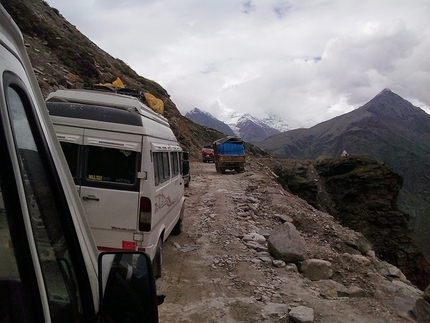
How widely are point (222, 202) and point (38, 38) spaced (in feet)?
58.2

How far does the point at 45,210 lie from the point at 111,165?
3534mm

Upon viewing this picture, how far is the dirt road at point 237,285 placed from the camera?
18.2 feet

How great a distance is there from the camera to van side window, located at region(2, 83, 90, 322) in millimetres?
1047

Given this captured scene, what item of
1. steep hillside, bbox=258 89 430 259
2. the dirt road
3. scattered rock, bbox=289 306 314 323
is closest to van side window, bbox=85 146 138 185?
the dirt road

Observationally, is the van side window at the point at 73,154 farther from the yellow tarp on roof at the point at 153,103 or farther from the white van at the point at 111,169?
the yellow tarp on roof at the point at 153,103

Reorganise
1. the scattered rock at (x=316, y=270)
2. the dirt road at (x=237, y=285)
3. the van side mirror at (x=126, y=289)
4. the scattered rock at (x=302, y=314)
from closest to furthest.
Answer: the van side mirror at (x=126, y=289) < the scattered rock at (x=302, y=314) < the dirt road at (x=237, y=285) < the scattered rock at (x=316, y=270)

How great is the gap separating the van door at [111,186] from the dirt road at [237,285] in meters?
1.53

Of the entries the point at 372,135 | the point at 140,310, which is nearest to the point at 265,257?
the point at 140,310

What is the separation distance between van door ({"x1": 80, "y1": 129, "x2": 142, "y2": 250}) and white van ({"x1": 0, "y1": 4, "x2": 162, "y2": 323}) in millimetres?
3140

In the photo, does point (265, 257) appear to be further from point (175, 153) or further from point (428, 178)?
point (428, 178)

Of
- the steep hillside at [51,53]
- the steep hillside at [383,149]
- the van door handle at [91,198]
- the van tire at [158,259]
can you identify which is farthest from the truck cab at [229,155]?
the steep hillside at [383,149]

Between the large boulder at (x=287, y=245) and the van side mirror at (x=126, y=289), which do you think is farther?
the large boulder at (x=287, y=245)

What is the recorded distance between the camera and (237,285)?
6.63m

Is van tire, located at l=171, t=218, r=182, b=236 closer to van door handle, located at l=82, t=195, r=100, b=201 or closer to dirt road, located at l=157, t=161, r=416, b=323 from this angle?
dirt road, located at l=157, t=161, r=416, b=323
